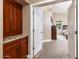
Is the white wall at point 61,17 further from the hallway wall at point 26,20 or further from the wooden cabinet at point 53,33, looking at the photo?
the hallway wall at point 26,20

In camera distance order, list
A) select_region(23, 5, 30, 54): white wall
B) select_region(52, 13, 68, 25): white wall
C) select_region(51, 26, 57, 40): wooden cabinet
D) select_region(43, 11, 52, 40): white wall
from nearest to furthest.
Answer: select_region(23, 5, 30, 54): white wall
select_region(43, 11, 52, 40): white wall
select_region(51, 26, 57, 40): wooden cabinet
select_region(52, 13, 68, 25): white wall

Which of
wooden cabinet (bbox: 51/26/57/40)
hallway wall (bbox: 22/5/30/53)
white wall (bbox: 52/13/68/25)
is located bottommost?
wooden cabinet (bbox: 51/26/57/40)

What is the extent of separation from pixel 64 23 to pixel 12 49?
1805 cm

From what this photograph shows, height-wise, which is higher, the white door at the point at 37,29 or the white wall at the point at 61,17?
the white wall at the point at 61,17

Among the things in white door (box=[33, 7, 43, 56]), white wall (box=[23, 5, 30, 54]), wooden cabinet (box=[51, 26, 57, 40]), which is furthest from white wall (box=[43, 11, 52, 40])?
white wall (box=[23, 5, 30, 54])

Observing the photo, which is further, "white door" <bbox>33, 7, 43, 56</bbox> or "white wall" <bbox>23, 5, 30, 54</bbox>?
"white door" <bbox>33, 7, 43, 56</bbox>

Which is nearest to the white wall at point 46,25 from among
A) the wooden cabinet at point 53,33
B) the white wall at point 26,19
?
the wooden cabinet at point 53,33

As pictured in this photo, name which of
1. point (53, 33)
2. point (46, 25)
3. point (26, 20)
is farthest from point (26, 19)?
point (53, 33)

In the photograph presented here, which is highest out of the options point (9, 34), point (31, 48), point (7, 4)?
point (7, 4)

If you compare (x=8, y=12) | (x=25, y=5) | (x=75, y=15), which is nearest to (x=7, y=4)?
(x=8, y=12)

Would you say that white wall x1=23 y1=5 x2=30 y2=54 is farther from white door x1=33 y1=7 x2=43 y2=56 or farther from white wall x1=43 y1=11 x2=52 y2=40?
white wall x1=43 y1=11 x2=52 y2=40

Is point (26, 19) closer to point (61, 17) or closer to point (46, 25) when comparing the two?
point (46, 25)

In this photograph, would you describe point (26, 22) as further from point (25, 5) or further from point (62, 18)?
point (62, 18)

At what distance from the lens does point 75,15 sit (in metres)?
5.16
